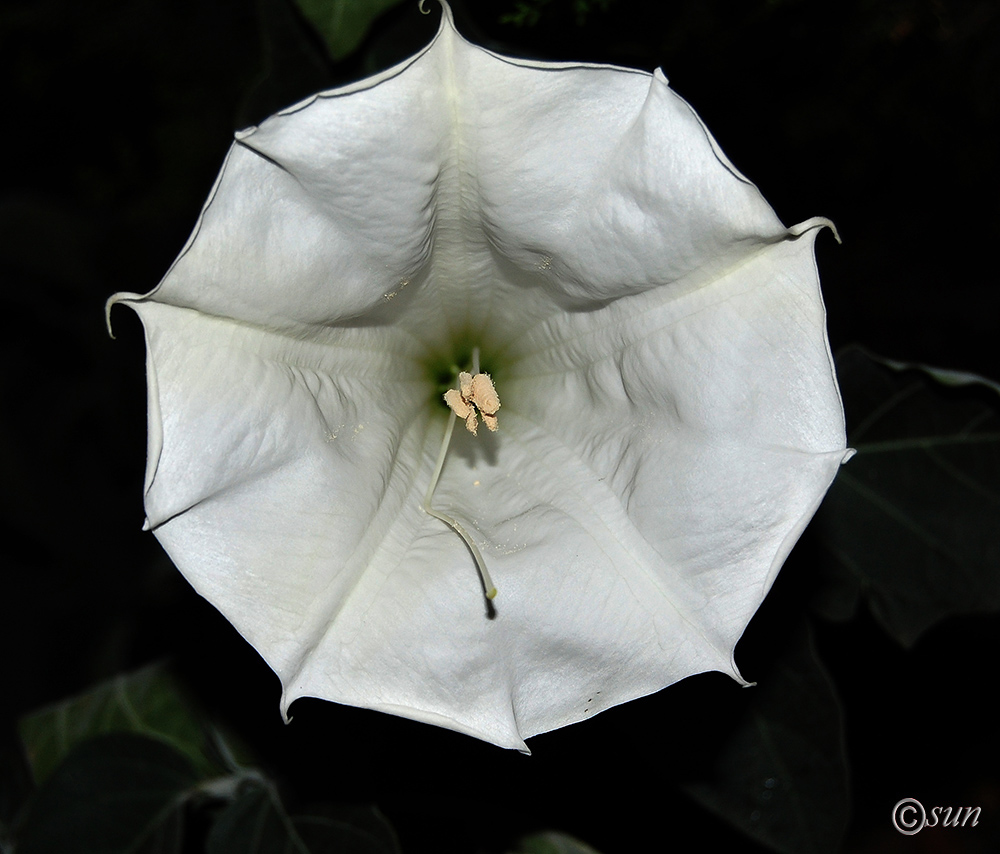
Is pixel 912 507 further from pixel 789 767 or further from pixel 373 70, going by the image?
pixel 373 70

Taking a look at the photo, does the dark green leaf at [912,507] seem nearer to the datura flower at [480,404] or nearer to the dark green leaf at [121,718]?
the datura flower at [480,404]

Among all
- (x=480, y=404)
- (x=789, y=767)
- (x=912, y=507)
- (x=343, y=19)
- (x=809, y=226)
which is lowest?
(x=789, y=767)

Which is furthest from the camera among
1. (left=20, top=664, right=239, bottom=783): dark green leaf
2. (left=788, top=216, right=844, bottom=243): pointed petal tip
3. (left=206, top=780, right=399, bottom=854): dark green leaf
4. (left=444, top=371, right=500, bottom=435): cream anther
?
(left=20, top=664, right=239, bottom=783): dark green leaf

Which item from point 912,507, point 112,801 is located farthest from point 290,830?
point 912,507

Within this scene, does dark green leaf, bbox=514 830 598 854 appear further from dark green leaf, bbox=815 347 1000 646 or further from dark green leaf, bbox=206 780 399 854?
dark green leaf, bbox=815 347 1000 646

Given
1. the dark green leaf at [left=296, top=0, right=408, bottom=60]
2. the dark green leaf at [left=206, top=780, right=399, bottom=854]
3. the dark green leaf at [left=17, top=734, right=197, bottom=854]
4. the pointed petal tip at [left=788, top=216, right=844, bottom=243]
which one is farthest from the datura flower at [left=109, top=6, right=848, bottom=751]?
the dark green leaf at [left=17, top=734, right=197, bottom=854]

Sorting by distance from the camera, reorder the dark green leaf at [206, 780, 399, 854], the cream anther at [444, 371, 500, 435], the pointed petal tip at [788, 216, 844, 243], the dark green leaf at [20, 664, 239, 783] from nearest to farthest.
Result: the pointed petal tip at [788, 216, 844, 243] → the cream anther at [444, 371, 500, 435] → the dark green leaf at [206, 780, 399, 854] → the dark green leaf at [20, 664, 239, 783]

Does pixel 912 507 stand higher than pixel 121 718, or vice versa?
pixel 912 507
